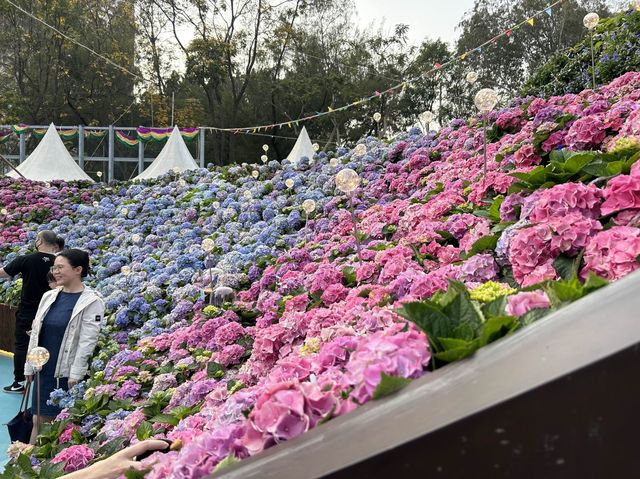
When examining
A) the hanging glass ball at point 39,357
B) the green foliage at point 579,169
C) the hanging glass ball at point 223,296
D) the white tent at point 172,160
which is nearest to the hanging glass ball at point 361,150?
the hanging glass ball at point 223,296

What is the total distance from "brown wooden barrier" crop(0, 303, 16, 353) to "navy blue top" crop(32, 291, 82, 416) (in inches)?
144

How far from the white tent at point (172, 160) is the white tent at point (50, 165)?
176 centimetres

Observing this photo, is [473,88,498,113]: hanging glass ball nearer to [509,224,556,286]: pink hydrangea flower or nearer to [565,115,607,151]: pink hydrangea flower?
[565,115,607,151]: pink hydrangea flower

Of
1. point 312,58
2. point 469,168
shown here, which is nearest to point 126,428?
point 469,168

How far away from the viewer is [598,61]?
587 cm

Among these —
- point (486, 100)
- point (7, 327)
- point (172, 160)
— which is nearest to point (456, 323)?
point (486, 100)

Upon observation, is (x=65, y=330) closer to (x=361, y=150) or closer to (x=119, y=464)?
(x=119, y=464)

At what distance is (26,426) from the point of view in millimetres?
3678

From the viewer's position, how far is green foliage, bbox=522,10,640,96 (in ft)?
18.1

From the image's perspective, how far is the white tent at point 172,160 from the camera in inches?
577

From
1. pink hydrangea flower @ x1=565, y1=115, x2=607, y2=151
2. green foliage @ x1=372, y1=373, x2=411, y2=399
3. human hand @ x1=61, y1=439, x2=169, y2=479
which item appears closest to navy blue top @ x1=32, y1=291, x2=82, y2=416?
human hand @ x1=61, y1=439, x2=169, y2=479

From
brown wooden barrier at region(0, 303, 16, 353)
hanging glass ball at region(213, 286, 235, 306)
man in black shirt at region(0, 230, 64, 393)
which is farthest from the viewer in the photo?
brown wooden barrier at region(0, 303, 16, 353)

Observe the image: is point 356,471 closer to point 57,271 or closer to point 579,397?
point 579,397

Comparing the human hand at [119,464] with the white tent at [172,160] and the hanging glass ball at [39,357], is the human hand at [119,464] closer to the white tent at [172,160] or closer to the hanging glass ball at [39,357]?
the hanging glass ball at [39,357]
